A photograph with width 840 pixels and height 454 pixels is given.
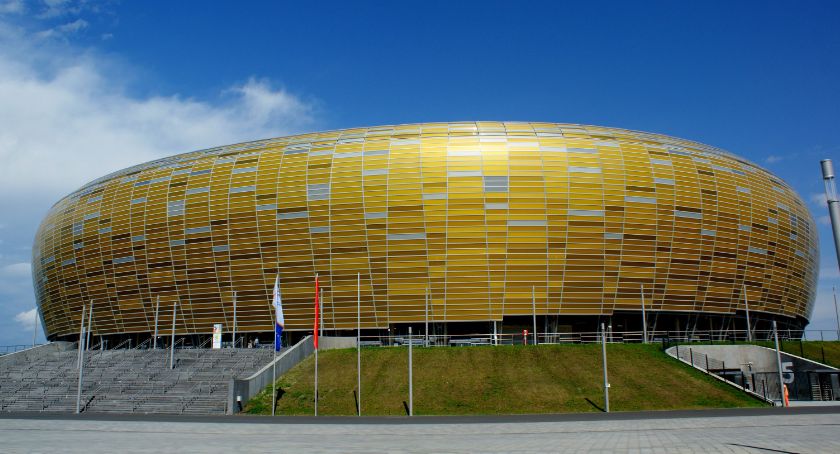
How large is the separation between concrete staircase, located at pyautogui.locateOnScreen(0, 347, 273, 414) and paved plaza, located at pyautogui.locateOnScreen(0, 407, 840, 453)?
25.5 ft

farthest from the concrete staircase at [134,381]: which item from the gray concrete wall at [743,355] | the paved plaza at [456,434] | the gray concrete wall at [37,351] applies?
the gray concrete wall at [743,355]

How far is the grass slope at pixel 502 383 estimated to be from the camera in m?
40.9

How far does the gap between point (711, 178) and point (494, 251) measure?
78.9ft

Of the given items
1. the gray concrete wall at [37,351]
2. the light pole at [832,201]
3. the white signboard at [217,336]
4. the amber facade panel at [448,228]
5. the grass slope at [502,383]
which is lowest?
the grass slope at [502,383]

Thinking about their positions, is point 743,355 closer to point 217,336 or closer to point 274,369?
point 274,369

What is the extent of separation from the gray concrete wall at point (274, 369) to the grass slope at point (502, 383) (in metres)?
0.66

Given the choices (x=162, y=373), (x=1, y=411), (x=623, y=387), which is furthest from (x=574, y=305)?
(x=1, y=411)

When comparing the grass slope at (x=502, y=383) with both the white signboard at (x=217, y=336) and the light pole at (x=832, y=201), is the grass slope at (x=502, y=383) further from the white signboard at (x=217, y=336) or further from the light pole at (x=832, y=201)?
the light pole at (x=832, y=201)

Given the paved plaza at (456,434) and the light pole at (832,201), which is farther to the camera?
the paved plaza at (456,434)

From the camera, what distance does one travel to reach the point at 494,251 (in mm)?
63781

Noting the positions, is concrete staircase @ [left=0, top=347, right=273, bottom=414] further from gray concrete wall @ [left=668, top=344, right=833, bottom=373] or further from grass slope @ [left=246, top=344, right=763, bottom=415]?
gray concrete wall @ [left=668, top=344, right=833, bottom=373]

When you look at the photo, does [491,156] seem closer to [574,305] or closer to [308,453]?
[574,305]

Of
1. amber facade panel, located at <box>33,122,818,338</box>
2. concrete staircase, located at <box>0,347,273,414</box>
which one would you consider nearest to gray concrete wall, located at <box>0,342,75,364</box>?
concrete staircase, located at <box>0,347,273,414</box>

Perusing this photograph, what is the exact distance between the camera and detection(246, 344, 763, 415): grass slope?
134 feet
